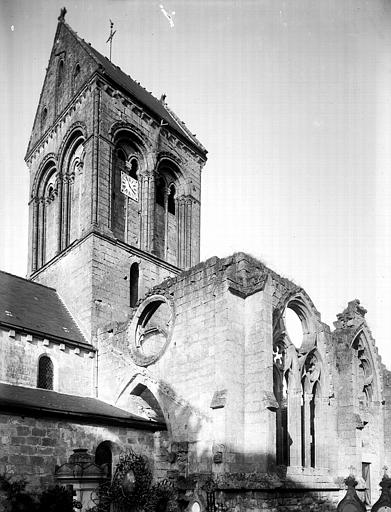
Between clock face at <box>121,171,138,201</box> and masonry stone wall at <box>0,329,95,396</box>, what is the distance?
262 inches

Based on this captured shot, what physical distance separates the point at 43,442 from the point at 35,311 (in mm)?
5583

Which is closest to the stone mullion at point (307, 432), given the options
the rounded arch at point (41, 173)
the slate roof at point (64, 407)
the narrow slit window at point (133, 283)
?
the slate roof at point (64, 407)

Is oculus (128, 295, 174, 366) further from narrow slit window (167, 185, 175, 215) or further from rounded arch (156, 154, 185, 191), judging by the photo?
rounded arch (156, 154, 185, 191)

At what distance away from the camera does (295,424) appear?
1563cm

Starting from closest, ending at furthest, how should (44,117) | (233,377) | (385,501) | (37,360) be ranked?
(385,501) → (233,377) → (37,360) → (44,117)

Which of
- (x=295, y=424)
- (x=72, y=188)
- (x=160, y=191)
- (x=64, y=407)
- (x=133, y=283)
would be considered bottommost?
(x=295, y=424)

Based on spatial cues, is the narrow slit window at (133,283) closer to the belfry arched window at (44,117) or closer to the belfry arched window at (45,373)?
the belfry arched window at (45,373)

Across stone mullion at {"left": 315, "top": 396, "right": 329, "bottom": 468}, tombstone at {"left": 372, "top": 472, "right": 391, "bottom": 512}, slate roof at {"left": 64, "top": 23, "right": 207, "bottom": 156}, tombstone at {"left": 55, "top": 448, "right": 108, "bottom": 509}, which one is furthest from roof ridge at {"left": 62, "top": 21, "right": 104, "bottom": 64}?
tombstone at {"left": 372, "top": 472, "right": 391, "bottom": 512}

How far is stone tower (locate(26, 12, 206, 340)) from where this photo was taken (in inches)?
784

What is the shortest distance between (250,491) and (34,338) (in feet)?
24.0

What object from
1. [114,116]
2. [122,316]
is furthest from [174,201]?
[122,316]

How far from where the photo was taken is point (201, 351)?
572 inches

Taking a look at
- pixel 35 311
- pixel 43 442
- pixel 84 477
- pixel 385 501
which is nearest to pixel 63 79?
pixel 35 311

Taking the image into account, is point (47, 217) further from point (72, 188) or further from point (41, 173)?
point (72, 188)
